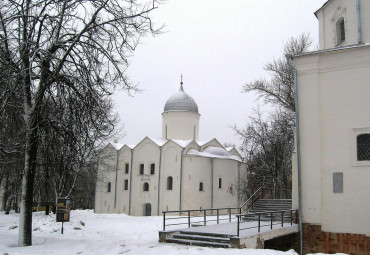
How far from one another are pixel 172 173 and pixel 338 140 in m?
23.8

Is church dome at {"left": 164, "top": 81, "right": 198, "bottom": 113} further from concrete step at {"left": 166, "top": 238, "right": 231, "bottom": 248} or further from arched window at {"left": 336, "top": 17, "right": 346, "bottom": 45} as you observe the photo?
concrete step at {"left": 166, "top": 238, "right": 231, "bottom": 248}

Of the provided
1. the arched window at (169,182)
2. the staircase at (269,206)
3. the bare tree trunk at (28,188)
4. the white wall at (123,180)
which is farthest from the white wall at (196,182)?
the bare tree trunk at (28,188)

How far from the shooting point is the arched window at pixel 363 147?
529 inches

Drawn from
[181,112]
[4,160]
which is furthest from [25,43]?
[181,112]

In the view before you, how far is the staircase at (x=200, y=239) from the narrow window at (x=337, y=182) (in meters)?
4.66

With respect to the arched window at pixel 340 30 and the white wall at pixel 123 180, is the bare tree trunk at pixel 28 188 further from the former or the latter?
the white wall at pixel 123 180

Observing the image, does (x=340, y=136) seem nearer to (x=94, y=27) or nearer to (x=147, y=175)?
(x=94, y=27)

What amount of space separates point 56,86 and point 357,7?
1103cm

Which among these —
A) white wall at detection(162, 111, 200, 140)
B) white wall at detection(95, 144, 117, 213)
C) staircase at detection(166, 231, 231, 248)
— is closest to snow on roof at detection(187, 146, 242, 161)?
white wall at detection(162, 111, 200, 140)

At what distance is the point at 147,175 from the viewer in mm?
37656

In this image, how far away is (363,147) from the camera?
44.3 feet

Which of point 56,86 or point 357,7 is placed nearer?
point 56,86

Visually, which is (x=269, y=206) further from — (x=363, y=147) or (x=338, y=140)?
(x=363, y=147)

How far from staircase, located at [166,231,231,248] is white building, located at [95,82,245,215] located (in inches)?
879
